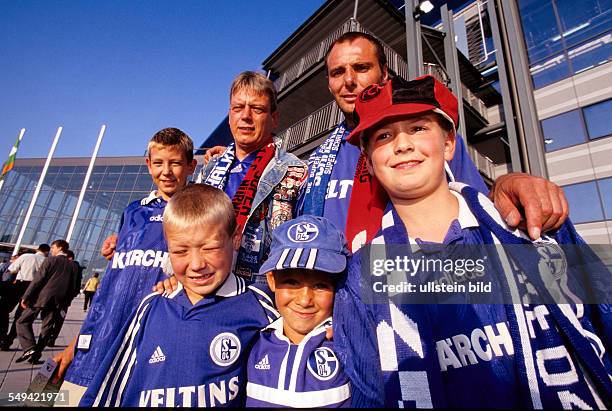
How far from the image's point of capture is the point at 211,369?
51.4 inches

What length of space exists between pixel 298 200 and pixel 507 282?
4.39 ft

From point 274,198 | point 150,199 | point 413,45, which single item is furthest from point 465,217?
point 413,45

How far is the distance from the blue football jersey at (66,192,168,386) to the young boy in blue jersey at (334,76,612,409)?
138 cm

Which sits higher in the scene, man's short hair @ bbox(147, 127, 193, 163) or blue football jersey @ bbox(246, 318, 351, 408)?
man's short hair @ bbox(147, 127, 193, 163)

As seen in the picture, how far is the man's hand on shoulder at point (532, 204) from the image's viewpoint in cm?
90

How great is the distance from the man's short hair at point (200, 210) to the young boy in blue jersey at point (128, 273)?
1.74ft

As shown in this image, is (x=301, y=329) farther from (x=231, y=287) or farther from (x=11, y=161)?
(x=11, y=161)

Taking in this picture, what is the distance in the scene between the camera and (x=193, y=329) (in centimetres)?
138

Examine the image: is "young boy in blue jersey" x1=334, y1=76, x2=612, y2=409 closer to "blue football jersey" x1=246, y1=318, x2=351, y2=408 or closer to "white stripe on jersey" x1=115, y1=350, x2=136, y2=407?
"blue football jersey" x1=246, y1=318, x2=351, y2=408

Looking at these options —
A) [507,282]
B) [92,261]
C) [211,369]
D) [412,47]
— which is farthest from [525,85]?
[92,261]

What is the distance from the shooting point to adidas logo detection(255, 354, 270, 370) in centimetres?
131

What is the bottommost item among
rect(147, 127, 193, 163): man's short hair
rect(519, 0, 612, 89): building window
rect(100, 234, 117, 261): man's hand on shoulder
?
rect(100, 234, 117, 261): man's hand on shoulder

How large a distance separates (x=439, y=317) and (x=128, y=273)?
190 centimetres

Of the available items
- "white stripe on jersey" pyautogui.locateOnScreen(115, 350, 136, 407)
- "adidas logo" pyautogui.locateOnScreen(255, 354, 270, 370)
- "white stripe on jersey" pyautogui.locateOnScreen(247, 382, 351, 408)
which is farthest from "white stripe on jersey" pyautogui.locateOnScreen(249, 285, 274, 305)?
"white stripe on jersey" pyautogui.locateOnScreen(115, 350, 136, 407)
